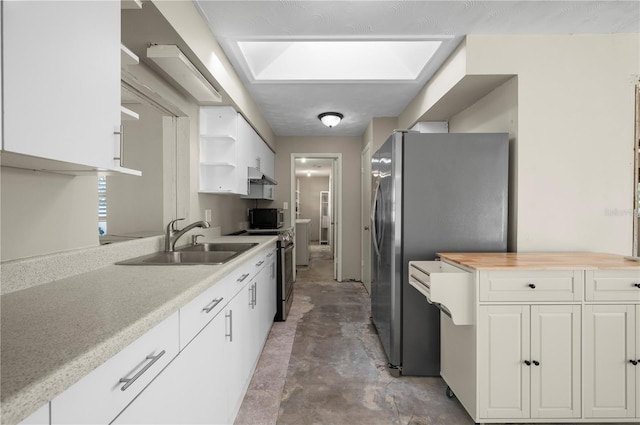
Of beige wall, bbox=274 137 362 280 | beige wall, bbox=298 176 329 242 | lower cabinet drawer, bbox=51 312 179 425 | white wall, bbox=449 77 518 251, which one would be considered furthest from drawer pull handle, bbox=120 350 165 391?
beige wall, bbox=298 176 329 242

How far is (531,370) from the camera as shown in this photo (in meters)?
1.53

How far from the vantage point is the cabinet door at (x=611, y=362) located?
1522 mm

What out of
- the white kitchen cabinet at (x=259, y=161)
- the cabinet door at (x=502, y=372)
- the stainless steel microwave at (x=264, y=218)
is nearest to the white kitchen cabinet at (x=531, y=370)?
the cabinet door at (x=502, y=372)

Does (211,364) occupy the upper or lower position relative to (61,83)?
lower

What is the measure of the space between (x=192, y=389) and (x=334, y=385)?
1169 millimetres

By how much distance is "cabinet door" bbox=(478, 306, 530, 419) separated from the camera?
60.1 inches

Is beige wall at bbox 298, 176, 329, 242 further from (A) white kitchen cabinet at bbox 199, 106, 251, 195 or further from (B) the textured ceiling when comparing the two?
(B) the textured ceiling

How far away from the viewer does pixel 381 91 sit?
3010 mm

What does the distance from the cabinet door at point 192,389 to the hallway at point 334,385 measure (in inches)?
18.4

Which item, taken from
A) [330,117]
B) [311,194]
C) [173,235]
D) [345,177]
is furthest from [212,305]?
[311,194]

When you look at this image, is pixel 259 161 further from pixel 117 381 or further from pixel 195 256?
pixel 117 381

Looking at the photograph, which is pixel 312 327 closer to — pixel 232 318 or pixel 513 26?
pixel 232 318

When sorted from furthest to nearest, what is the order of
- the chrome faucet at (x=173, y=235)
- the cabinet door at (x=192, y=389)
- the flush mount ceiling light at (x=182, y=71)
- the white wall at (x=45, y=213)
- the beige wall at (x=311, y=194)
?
the beige wall at (x=311, y=194), the chrome faucet at (x=173, y=235), the flush mount ceiling light at (x=182, y=71), the white wall at (x=45, y=213), the cabinet door at (x=192, y=389)

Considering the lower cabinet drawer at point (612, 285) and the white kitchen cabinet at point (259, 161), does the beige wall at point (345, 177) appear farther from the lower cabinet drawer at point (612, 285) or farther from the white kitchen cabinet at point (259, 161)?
the lower cabinet drawer at point (612, 285)
